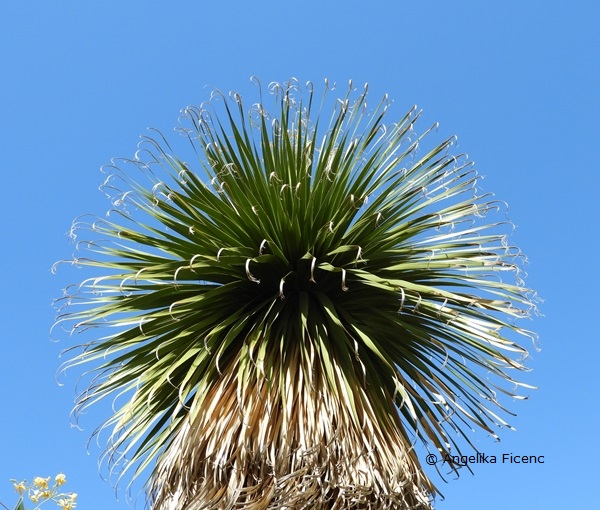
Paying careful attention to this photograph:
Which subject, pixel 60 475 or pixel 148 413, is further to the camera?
pixel 60 475

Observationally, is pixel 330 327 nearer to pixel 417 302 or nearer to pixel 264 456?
pixel 417 302

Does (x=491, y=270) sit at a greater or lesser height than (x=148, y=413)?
greater

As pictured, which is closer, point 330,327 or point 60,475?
point 330,327

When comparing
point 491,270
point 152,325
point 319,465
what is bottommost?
point 319,465

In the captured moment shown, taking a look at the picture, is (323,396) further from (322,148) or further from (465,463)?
(322,148)

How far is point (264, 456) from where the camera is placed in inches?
156

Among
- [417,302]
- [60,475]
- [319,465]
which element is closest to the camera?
[319,465]

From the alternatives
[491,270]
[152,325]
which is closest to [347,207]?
[491,270]

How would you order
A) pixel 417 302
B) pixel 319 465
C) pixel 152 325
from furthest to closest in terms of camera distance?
1. pixel 152 325
2. pixel 417 302
3. pixel 319 465

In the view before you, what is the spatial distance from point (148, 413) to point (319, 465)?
1210 mm

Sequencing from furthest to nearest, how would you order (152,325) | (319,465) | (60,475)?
(60,475), (152,325), (319,465)

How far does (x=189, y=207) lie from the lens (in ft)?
15.6

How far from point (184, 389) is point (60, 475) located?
130 cm

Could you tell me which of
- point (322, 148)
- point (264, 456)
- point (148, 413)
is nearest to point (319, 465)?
point (264, 456)
